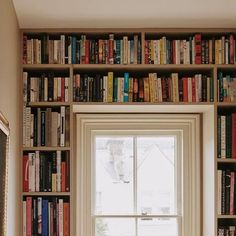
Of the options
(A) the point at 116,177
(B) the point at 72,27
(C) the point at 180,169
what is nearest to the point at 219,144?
(C) the point at 180,169

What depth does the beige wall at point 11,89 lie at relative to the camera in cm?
304

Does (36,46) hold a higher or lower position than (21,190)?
higher

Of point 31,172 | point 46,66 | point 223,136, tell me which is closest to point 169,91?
point 223,136

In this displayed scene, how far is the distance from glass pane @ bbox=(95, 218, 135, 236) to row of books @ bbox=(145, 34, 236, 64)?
1.16 meters

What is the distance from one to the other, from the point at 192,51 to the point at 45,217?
1.40 m

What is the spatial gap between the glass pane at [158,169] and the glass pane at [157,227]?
0.11 meters

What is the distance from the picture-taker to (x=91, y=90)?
372cm

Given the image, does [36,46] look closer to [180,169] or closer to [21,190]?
[21,190]

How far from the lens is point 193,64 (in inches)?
146

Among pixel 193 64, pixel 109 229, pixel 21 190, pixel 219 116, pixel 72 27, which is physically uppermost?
pixel 72 27

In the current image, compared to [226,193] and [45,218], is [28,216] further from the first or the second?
[226,193]

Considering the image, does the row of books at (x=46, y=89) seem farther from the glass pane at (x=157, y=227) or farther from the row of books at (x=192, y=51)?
the glass pane at (x=157, y=227)

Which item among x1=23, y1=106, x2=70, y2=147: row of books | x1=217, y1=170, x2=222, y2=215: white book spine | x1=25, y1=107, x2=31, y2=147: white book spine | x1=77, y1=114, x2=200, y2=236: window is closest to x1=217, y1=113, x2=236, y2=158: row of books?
x1=217, y1=170, x2=222, y2=215: white book spine

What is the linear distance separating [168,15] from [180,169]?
1.15 m
